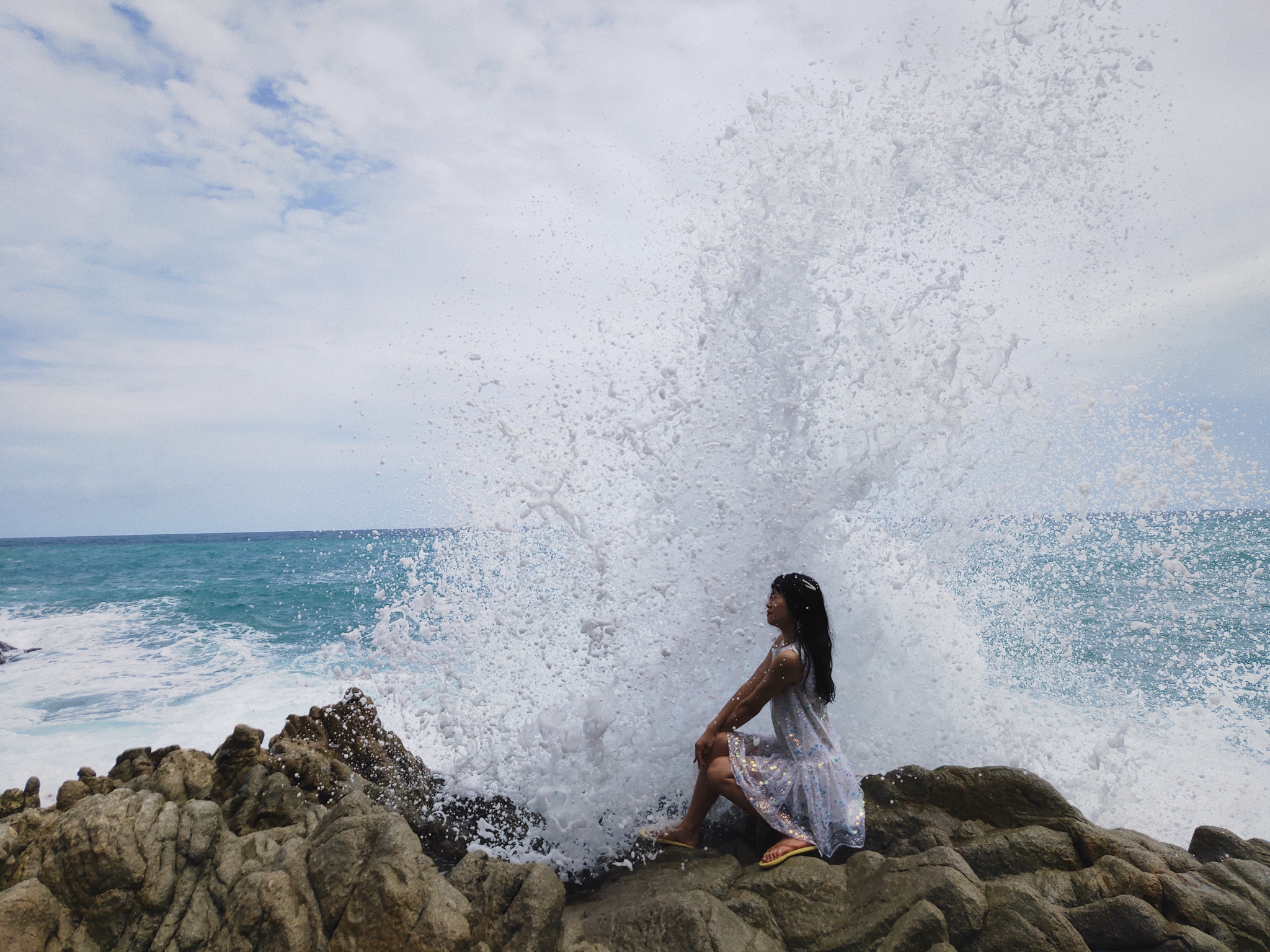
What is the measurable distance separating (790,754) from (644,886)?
1034mm

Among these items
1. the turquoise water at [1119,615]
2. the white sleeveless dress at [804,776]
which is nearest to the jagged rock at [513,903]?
the white sleeveless dress at [804,776]

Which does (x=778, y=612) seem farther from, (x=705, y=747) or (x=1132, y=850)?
(x=1132, y=850)

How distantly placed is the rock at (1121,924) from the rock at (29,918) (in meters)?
4.70

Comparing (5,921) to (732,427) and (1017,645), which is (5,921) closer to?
(732,427)

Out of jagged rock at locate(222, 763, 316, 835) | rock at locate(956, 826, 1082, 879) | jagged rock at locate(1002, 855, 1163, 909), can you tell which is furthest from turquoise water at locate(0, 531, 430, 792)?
jagged rock at locate(1002, 855, 1163, 909)

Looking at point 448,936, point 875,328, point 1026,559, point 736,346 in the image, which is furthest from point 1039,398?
point 1026,559

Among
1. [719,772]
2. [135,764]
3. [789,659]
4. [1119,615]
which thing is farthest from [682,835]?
[1119,615]

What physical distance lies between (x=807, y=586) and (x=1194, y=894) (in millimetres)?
2110

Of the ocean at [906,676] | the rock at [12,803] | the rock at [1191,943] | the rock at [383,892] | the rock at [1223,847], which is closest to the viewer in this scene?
the rock at [1191,943]

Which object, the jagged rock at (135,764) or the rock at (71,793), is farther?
the jagged rock at (135,764)

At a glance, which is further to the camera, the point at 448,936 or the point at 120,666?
the point at 120,666

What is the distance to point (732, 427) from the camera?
5.73 metres

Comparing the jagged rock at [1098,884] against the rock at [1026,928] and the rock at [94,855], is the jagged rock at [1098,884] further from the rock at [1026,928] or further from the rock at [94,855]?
the rock at [94,855]

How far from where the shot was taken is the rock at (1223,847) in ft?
11.7
